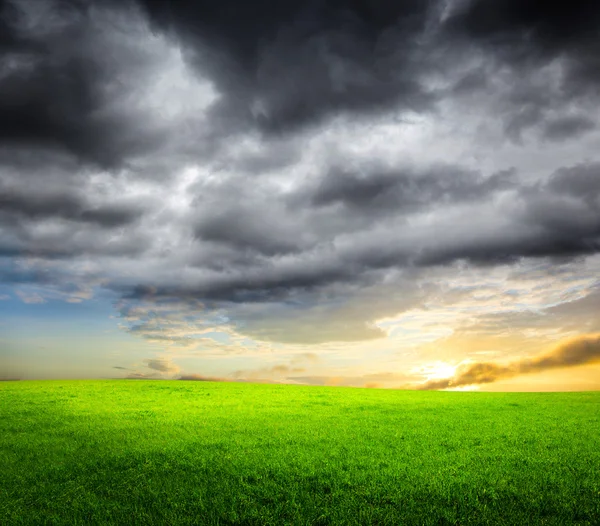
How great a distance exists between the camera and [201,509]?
11.0 m

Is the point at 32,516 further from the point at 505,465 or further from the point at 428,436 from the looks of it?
the point at 428,436

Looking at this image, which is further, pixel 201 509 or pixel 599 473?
pixel 599 473

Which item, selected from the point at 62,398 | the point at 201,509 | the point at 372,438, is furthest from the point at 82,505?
the point at 62,398

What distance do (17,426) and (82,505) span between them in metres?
15.3

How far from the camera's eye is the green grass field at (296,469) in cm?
1090

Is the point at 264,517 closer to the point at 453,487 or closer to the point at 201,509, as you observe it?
the point at 201,509

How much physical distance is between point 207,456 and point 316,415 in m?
12.8

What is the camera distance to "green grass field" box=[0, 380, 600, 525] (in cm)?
1090

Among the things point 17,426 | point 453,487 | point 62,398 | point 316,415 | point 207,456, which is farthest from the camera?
point 62,398

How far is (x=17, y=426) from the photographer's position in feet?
76.5

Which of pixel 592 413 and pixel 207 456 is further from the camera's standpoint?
pixel 592 413

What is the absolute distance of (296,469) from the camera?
14070mm

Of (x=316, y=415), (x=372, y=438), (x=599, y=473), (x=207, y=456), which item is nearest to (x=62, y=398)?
(x=316, y=415)

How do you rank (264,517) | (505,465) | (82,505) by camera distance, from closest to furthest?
1. (264,517)
2. (82,505)
3. (505,465)
